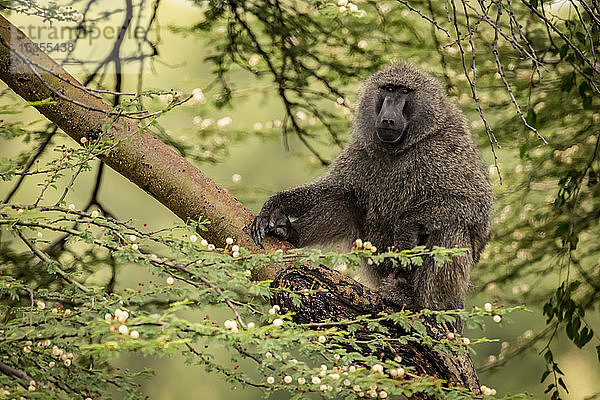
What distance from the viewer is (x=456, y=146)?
3.22 metres

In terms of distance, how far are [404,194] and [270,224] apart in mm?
600

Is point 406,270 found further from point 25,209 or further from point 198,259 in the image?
point 25,209

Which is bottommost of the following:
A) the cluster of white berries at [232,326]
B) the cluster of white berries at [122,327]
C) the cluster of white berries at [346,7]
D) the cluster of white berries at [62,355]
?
the cluster of white berries at [122,327]

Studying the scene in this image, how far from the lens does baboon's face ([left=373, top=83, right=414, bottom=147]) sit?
10.2 ft

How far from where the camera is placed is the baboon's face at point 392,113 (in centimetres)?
311

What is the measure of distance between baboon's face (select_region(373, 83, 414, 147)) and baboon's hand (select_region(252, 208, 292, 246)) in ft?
1.74

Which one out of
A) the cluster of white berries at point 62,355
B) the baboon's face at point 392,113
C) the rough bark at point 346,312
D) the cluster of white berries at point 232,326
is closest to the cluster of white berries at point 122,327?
the cluster of white berries at point 232,326

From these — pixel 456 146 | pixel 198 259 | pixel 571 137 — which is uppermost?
pixel 571 137

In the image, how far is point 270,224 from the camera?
9.88 ft

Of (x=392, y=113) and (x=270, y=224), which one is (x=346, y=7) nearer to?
(x=392, y=113)

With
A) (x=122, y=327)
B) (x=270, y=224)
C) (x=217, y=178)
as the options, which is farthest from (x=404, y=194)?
(x=217, y=178)

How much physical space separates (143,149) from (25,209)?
97 centimetres

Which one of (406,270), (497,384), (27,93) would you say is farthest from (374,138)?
→ (497,384)

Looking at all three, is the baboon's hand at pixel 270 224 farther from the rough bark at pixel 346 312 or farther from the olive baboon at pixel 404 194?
the rough bark at pixel 346 312
